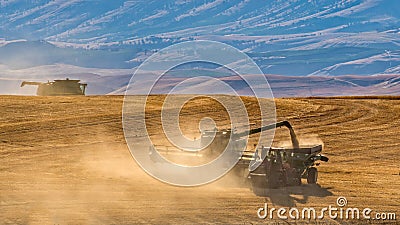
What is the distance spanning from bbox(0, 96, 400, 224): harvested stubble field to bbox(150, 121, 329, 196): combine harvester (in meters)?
0.50

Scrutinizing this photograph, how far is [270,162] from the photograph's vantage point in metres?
28.9

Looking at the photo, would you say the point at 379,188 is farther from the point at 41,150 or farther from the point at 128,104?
the point at 128,104

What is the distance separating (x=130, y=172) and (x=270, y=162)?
696 centimetres

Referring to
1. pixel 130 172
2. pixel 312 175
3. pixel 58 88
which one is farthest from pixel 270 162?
pixel 58 88

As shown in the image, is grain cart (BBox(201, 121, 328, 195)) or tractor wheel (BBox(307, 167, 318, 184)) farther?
tractor wheel (BBox(307, 167, 318, 184))

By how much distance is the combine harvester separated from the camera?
2881cm

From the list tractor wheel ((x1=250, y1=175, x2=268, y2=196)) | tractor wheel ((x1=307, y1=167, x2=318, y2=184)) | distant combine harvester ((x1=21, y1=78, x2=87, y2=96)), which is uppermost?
distant combine harvester ((x1=21, y1=78, x2=87, y2=96))

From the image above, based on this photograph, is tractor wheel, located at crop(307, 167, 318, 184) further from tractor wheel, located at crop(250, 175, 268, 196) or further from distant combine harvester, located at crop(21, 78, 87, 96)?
distant combine harvester, located at crop(21, 78, 87, 96)

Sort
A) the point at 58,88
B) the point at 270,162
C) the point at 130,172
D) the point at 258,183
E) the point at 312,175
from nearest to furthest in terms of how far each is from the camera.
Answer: the point at 270,162, the point at 258,183, the point at 312,175, the point at 130,172, the point at 58,88

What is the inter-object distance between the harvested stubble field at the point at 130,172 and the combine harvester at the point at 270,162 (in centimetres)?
50

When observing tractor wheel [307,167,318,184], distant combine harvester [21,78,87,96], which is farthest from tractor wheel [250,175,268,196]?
distant combine harvester [21,78,87,96]

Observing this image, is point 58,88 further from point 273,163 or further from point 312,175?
point 273,163

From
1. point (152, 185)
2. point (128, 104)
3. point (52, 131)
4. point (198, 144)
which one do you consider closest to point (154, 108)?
point (128, 104)

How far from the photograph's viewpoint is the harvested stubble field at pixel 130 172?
24.8 m
